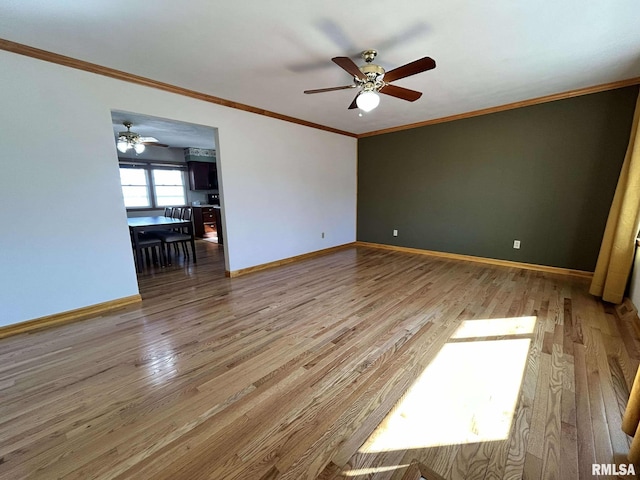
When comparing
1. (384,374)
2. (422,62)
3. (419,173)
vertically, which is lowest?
(384,374)

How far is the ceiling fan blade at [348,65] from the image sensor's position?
192cm

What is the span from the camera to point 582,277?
346 cm

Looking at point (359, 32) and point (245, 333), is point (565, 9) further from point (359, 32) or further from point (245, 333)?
point (245, 333)

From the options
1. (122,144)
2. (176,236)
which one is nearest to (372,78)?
(176,236)

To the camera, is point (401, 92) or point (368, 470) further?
point (401, 92)

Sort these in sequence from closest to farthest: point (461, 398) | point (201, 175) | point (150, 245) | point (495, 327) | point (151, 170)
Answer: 1. point (461, 398)
2. point (495, 327)
3. point (150, 245)
4. point (151, 170)
5. point (201, 175)

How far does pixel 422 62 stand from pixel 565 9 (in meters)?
0.94

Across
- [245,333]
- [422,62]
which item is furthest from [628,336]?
[245,333]

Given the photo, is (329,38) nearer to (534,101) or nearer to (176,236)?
(534,101)

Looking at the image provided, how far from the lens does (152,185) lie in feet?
22.5

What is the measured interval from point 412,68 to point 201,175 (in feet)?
22.1

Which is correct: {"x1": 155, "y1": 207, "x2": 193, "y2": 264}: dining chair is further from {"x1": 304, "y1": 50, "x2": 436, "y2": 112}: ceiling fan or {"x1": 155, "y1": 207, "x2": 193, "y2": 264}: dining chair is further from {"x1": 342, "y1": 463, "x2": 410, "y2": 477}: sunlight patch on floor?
{"x1": 342, "y1": 463, "x2": 410, "y2": 477}: sunlight patch on floor
